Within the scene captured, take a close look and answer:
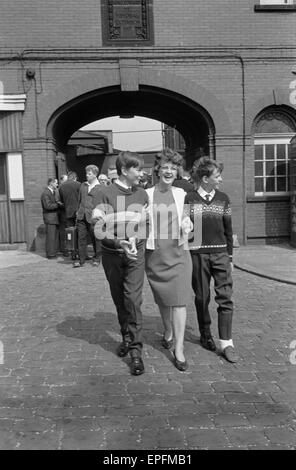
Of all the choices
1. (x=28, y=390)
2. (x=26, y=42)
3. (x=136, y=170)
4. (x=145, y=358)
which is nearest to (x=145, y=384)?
(x=145, y=358)

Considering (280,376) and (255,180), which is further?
(255,180)

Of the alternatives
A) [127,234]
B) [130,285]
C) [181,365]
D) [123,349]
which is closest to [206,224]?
[127,234]

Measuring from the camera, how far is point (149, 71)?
39.0ft

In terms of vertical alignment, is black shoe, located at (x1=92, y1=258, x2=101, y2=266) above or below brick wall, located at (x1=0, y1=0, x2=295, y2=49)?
below

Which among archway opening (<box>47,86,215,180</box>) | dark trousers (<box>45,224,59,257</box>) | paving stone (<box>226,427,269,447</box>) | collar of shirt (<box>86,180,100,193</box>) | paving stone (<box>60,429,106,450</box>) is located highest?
archway opening (<box>47,86,215,180</box>)

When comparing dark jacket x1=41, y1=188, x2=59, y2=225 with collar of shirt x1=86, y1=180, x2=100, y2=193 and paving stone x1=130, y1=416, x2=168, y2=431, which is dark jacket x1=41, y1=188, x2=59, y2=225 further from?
paving stone x1=130, y1=416, x2=168, y2=431

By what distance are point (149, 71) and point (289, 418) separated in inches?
397

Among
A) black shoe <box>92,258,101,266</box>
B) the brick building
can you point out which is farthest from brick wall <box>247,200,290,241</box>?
black shoe <box>92,258,101,266</box>

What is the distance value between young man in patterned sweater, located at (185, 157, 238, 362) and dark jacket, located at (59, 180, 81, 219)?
651 cm

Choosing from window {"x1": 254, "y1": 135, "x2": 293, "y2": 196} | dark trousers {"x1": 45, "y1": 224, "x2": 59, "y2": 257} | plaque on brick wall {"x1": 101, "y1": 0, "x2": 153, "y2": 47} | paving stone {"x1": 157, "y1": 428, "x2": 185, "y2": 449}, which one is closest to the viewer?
paving stone {"x1": 157, "y1": 428, "x2": 185, "y2": 449}

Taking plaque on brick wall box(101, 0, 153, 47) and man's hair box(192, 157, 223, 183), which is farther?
plaque on brick wall box(101, 0, 153, 47)

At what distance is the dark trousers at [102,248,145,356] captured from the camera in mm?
4211

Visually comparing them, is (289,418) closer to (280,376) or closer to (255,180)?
(280,376)
